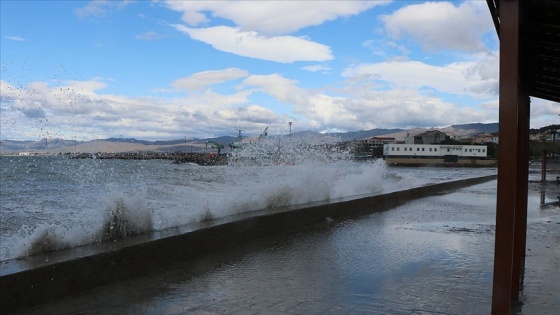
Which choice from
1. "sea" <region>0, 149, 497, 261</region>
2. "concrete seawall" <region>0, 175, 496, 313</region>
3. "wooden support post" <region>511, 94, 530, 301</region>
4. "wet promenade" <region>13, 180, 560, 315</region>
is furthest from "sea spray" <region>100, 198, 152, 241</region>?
"wooden support post" <region>511, 94, 530, 301</region>

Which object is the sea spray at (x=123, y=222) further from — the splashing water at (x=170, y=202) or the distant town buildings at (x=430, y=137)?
the distant town buildings at (x=430, y=137)

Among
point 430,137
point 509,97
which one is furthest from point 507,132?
point 430,137

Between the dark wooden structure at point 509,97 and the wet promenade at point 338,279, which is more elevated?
the dark wooden structure at point 509,97

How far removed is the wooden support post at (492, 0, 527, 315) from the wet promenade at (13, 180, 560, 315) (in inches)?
51.1

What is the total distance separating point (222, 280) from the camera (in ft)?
16.3

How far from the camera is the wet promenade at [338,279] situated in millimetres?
4082

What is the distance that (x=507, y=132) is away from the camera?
2.80 meters

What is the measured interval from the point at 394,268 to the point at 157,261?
2.82 metres

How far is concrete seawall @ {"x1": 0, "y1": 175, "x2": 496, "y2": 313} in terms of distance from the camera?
3.95 metres

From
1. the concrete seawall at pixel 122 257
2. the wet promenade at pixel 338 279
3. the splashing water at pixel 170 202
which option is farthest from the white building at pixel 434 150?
the concrete seawall at pixel 122 257

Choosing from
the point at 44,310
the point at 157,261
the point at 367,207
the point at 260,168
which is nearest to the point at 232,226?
the point at 157,261

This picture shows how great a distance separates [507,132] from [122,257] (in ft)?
12.9

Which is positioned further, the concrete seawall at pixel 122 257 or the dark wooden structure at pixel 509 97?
the concrete seawall at pixel 122 257

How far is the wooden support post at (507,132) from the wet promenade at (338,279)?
1.30m
